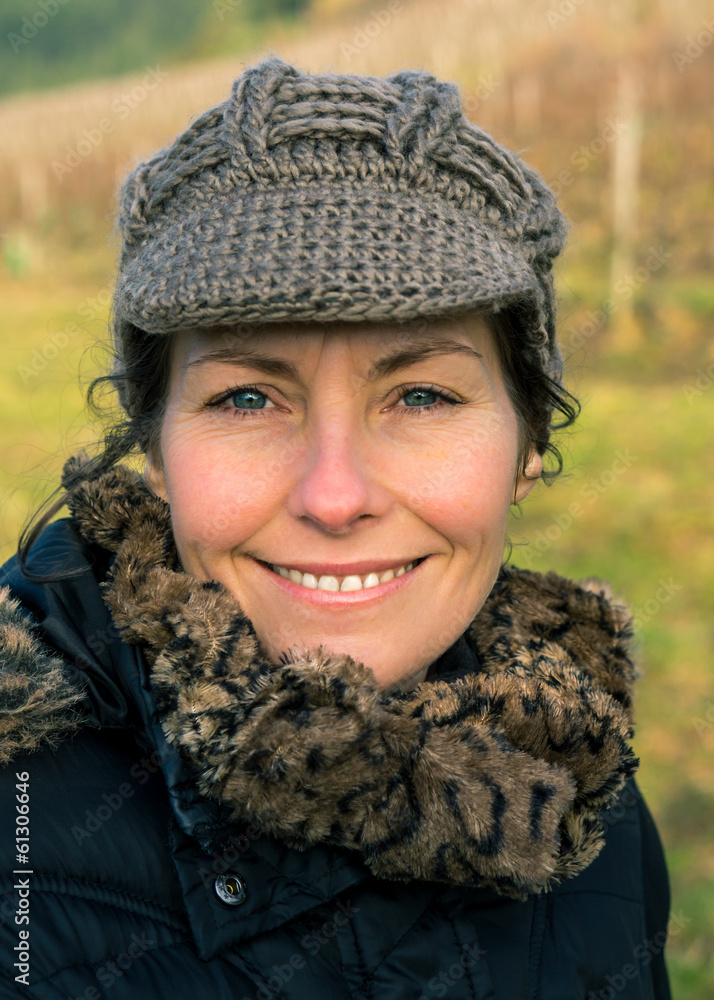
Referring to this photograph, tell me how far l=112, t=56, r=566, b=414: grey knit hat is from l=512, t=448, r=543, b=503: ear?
0.44 metres

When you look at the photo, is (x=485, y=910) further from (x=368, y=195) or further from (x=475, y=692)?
(x=368, y=195)

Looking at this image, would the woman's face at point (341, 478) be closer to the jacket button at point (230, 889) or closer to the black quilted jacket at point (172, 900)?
the black quilted jacket at point (172, 900)

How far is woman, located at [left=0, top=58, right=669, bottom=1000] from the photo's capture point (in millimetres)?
1375

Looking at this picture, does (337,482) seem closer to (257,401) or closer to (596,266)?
(257,401)

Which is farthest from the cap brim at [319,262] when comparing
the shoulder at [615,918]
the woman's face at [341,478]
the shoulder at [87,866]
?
the shoulder at [615,918]

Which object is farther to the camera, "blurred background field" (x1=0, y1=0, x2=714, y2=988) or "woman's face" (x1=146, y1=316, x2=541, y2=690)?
"blurred background field" (x1=0, y1=0, x2=714, y2=988)

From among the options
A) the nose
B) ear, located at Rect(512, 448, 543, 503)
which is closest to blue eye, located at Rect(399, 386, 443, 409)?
the nose

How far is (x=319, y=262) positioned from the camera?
4.60ft

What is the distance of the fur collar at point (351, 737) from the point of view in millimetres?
1353

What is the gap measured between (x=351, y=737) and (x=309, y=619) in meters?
0.30

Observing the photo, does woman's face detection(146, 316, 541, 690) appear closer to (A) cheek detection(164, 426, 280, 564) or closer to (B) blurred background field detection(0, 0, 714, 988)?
(A) cheek detection(164, 426, 280, 564)

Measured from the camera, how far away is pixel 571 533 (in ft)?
20.6

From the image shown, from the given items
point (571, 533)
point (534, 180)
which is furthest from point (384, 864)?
point (571, 533)

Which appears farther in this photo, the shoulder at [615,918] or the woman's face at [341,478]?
the shoulder at [615,918]
